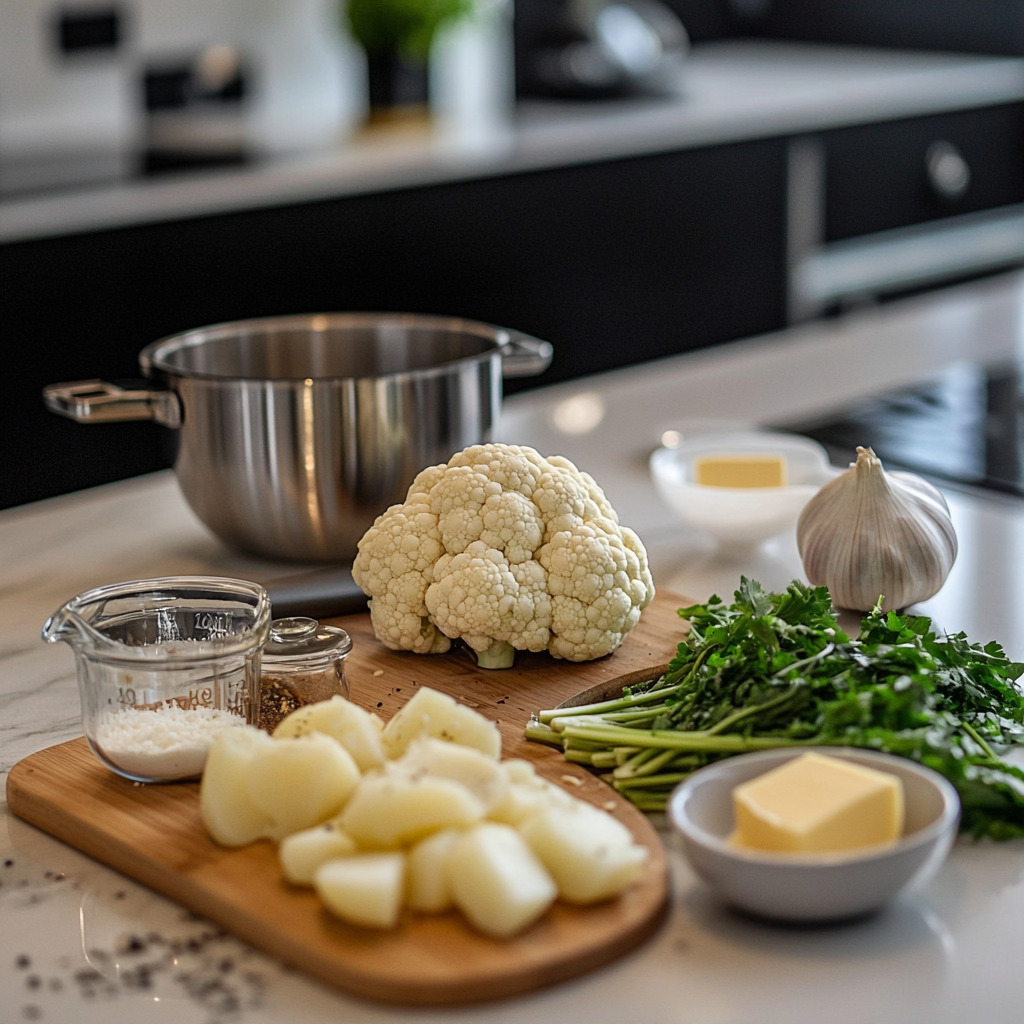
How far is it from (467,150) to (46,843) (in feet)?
7.33

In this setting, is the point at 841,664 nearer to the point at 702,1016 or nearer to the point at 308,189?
the point at 702,1016

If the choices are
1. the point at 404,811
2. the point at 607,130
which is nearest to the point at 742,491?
Answer: the point at 404,811

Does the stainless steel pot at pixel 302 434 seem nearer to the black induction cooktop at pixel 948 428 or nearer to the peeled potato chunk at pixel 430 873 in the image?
the black induction cooktop at pixel 948 428

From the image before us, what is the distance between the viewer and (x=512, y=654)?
1.10 meters

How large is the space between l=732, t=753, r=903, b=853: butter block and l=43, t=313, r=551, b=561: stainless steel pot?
62cm

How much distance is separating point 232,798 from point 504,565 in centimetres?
34

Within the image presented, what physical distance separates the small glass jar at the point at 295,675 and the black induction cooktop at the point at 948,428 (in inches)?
30.7

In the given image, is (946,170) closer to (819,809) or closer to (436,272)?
(436,272)

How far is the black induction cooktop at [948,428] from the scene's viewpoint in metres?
1.58

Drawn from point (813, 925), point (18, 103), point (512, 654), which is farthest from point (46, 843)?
point (18, 103)

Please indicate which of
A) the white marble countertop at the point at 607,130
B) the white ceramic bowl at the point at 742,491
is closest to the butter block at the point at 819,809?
the white ceramic bowl at the point at 742,491

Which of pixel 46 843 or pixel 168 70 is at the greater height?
pixel 168 70

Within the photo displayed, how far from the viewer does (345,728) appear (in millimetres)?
834

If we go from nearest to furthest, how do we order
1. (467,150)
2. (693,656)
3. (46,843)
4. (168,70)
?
(46,843), (693,656), (467,150), (168,70)
